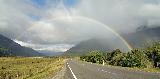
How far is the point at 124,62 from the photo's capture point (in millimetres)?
77812

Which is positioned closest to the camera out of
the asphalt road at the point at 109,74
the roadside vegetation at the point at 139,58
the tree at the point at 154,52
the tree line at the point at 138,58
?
the asphalt road at the point at 109,74

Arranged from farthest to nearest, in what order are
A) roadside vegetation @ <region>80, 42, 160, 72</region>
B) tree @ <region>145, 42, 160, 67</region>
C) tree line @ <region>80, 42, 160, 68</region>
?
tree @ <region>145, 42, 160, 67</region> < tree line @ <region>80, 42, 160, 68</region> < roadside vegetation @ <region>80, 42, 160, 72</region>

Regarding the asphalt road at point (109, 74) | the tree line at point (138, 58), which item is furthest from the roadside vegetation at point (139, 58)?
the asphalt road at point (109, 74)

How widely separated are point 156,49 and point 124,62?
93.9 ft

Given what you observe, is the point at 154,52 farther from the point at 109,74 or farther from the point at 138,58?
the point at 109,74

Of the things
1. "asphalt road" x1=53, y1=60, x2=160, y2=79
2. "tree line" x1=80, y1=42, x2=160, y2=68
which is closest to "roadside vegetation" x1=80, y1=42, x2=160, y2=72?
"tree line" x1=80, y1=42, x2=160, y2=68

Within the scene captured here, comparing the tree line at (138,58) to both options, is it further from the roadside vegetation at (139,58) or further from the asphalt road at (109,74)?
the asphalt road at (109,74)

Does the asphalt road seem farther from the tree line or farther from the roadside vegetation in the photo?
the tree line

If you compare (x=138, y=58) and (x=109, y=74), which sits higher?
(x=138, y=58)

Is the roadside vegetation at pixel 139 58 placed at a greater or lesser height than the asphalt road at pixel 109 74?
greater

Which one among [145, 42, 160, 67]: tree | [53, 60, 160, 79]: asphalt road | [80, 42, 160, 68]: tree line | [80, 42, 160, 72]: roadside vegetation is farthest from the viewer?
[145, 42, 160, 67]: tree

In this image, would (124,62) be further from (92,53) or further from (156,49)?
(92,53)

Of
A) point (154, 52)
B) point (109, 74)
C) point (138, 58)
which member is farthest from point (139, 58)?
point (109, 74)

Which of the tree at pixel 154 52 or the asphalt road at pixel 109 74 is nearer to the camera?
the asphalt road at pixel 109 74
